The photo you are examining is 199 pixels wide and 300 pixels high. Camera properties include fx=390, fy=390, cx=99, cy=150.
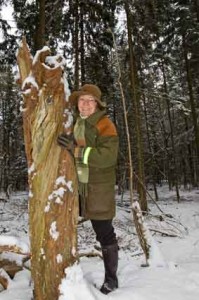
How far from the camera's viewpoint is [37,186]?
364 cm

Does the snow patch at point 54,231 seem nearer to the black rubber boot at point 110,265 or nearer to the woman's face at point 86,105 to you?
the black rubber boot at point 110,265

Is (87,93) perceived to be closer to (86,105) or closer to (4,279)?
(86,105)

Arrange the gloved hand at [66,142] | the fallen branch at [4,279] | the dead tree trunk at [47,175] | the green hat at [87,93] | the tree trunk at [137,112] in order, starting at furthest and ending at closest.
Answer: the tree trunk at [137,112], the fallen branch at [4,279], the green hat at [87,93], the gloved hand at [66,142], the dead tree trunk at [47,175]

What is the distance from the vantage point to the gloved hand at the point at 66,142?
365 cm

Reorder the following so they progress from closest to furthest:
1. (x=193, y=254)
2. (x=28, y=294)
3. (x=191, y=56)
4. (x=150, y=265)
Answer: (x=28, y=294) → (x=150, y=265) → (x=193, y=254) → (x=191, y=56)

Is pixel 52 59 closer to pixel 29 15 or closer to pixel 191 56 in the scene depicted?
pixel 29 15

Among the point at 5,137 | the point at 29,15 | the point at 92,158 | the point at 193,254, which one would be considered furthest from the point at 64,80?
the point at 5,137

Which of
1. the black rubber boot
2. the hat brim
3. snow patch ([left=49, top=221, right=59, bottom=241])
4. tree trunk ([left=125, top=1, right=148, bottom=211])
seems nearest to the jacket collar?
the hat brim

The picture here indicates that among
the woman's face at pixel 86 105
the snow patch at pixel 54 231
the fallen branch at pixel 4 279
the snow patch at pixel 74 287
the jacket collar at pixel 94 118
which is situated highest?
the woman's face at pixel 86 105

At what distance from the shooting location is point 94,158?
3.62m

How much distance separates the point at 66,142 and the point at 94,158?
0.30 m

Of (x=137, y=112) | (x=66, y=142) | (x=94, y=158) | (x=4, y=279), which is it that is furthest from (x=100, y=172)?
(x=137, y=112)

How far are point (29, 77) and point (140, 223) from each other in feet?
9.79

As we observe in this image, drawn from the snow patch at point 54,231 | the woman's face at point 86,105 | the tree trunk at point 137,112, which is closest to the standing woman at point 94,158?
the woman's face at point 86,105
